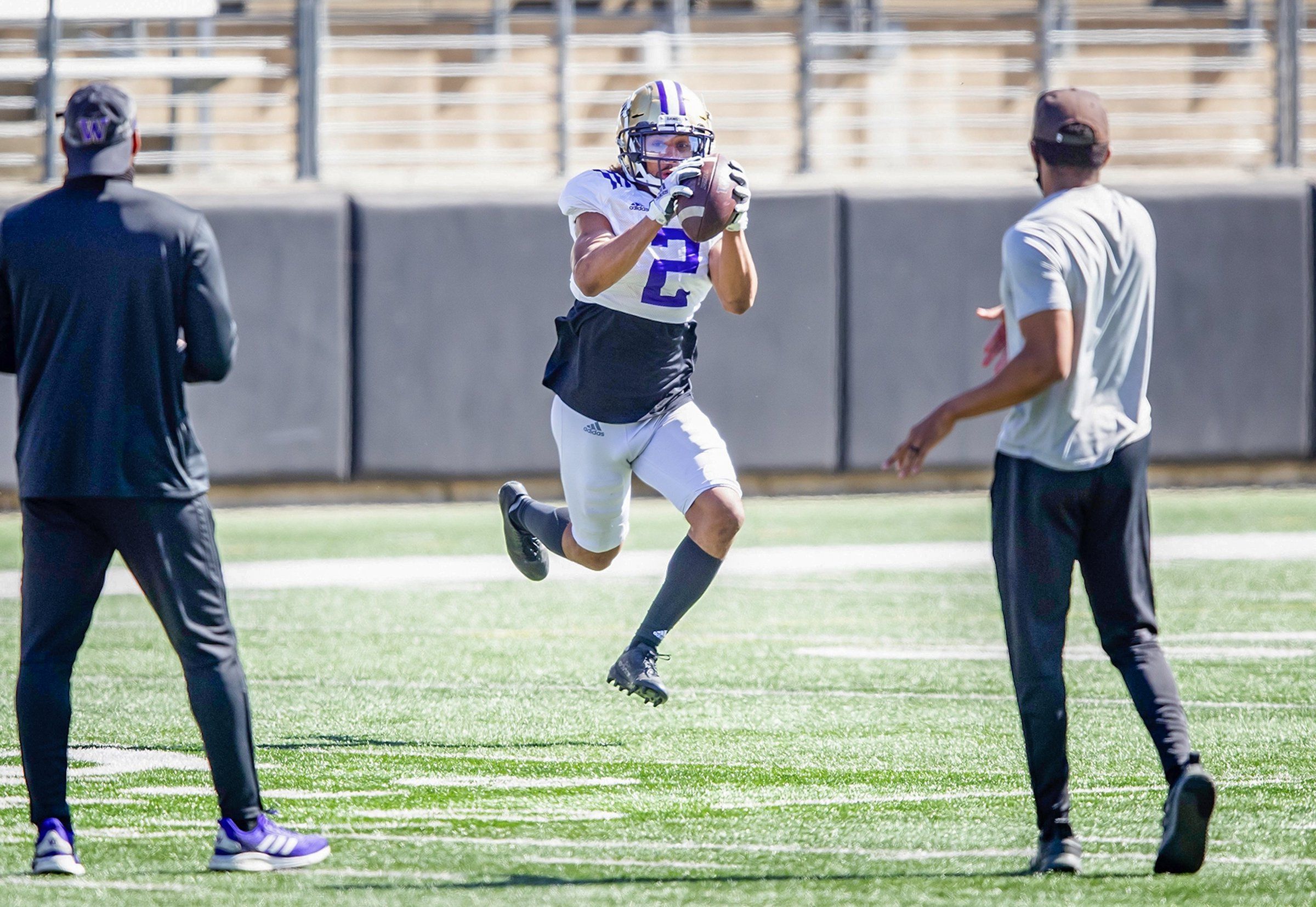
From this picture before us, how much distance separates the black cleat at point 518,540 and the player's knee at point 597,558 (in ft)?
1.55

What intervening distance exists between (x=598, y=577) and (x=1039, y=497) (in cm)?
617

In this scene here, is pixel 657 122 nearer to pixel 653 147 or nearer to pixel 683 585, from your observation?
pixel 653 147

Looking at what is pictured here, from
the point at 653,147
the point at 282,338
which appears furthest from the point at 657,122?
the point at 282,338

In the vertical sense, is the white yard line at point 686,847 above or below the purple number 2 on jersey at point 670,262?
below

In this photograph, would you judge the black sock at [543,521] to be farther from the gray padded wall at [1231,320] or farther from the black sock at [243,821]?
the gray padded wall at [1231,320]

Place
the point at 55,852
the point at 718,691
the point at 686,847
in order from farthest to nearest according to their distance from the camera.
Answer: the point at 718,691
the point at 686,847
the point at 55,852

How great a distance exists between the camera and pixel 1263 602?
9.27 metres

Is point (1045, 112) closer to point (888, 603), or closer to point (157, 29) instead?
point (888, 603)

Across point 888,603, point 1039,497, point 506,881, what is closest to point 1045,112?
point 1039,497

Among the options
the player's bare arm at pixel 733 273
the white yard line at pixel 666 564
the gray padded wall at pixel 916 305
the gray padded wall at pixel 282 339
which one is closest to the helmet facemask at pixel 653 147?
the player's bare arm at pixel 733 273

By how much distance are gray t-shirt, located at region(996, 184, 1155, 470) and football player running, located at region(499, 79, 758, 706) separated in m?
1.81

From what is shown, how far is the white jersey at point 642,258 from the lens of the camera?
6320mm

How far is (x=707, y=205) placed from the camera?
563 cm

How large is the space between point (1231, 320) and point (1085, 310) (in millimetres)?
10367
